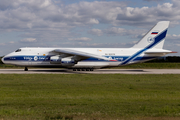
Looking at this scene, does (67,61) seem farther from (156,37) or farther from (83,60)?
(156,37)

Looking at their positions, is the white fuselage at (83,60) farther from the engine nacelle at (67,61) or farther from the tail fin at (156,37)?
the tail fin at (156,37)

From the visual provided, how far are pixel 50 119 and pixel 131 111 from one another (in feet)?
10.7

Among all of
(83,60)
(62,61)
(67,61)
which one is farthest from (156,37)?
(62,61)

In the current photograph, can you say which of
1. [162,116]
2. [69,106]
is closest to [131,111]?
[162,116]

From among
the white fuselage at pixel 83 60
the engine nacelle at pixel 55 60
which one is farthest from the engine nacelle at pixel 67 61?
the engine nacelle at pixel 55 60

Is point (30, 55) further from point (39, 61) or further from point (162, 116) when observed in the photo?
point (162, 116)

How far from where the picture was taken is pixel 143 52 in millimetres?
38406

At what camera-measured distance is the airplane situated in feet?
119

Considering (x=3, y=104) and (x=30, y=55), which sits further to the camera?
(x=30, y=55)

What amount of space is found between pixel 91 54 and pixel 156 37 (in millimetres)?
12441

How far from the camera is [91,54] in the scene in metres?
35.4

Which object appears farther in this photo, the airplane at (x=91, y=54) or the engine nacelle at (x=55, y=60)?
the airplane at (x=91, y=54)

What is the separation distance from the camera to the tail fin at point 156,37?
128 feet

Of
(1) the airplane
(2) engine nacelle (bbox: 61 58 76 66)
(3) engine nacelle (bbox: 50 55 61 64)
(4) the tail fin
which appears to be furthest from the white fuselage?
(4) the tail fin
